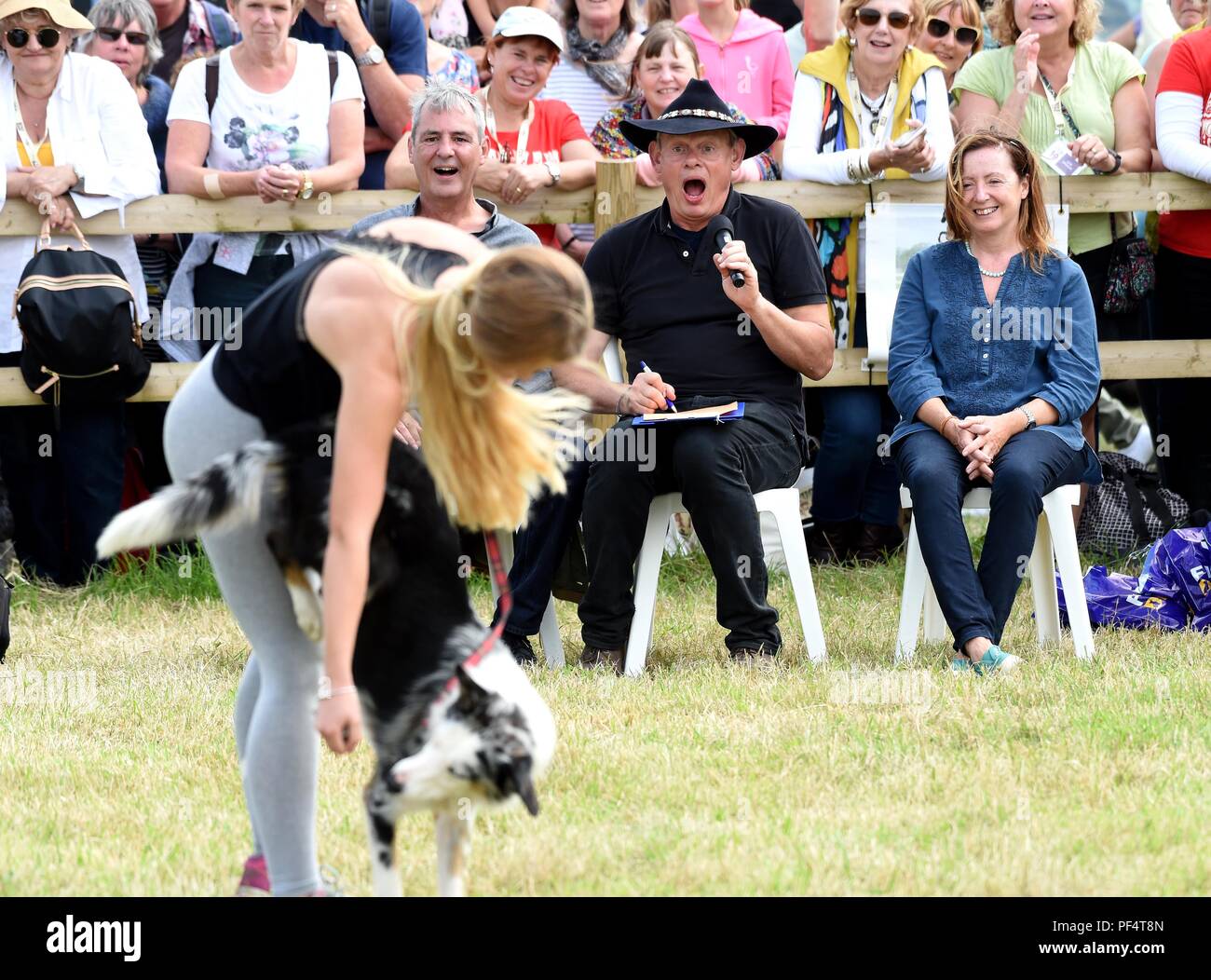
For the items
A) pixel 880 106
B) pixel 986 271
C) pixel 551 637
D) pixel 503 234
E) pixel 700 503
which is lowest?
pixel 551 637

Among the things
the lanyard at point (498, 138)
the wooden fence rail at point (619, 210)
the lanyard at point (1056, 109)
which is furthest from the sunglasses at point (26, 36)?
the lanyard at point (1056, 109)

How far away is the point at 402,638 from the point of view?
126 inches

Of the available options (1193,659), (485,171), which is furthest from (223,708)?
(1193,659)

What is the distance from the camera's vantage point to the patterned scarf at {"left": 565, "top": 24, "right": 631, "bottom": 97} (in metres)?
7.54

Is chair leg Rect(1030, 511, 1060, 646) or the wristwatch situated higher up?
the wristwatch

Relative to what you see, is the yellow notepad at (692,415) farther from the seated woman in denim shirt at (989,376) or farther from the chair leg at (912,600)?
the chair leg at (912,600)

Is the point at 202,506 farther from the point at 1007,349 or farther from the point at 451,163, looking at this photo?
the point at 1007,349

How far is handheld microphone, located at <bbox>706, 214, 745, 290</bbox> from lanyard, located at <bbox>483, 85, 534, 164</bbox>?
124cm

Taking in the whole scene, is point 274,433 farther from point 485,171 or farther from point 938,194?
point 938,194

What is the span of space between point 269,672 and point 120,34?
462 cm

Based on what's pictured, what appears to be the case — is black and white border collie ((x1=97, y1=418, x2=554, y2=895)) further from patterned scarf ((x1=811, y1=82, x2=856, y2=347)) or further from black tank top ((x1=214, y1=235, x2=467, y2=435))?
patterned scarf ((x1=811, y1=82, x2=856, y2=347))

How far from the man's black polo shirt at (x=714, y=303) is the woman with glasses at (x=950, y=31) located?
2.07 m

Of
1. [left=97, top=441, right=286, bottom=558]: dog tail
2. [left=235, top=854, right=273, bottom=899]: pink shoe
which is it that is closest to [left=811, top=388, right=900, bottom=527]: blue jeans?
[left=235, top=854, right=273, bottom=899]: pink shoe

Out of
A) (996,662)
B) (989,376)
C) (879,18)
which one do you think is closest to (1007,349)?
(989,376)
